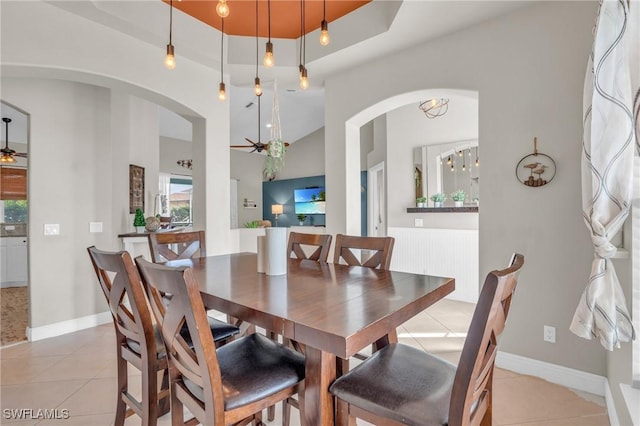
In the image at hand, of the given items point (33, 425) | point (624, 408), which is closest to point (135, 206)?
point (33, 425)

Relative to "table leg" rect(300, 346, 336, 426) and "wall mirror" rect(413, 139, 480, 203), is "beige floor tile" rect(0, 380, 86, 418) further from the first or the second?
"wall mirror" rect(413, 139, 480, 203)

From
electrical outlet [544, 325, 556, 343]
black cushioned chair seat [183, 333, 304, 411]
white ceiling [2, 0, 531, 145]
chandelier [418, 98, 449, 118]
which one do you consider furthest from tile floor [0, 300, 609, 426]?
chandelier [418, 98, 449, 118]

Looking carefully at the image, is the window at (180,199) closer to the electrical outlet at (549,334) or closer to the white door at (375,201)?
the white door at (375,201)

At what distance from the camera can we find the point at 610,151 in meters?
1.59

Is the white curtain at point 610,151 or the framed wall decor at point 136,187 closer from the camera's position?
the white curtain at point 610,151

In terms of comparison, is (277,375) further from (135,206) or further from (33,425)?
(135,206)

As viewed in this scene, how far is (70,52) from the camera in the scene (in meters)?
2.64

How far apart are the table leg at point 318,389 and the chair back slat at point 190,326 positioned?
1.03 ft

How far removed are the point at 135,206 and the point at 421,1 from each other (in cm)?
416

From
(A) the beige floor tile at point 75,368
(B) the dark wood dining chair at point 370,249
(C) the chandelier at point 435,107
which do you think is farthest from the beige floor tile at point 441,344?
(C) the chandelier at point 435,107

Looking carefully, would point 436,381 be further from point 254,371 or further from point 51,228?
point 51,228

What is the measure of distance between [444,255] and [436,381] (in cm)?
341

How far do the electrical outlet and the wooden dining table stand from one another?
140 cm

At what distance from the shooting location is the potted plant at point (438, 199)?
4598mm
